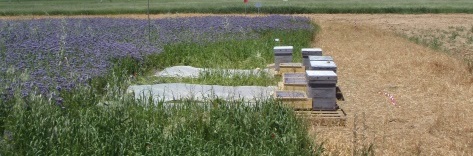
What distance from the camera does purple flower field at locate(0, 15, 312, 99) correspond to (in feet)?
26.7

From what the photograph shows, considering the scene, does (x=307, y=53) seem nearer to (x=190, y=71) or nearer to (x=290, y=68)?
(x=290, y=68)

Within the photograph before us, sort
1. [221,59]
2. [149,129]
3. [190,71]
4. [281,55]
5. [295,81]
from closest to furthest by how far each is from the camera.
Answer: [149,129], [295,81], [281,55], [190,71], [221,59]

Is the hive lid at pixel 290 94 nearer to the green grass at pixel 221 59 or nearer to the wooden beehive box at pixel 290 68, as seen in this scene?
the green grass at pixel 221 59

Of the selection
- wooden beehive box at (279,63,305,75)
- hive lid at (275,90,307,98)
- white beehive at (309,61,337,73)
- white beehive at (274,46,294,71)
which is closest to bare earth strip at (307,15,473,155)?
white beehive at (309,61,337,73)

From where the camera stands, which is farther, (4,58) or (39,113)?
(4,58)

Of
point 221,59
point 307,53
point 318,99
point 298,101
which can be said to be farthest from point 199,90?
point 221,59

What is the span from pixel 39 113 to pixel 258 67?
708 centimetres

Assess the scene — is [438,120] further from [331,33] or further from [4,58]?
[331,33]

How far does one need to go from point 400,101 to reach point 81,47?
5016 millimetres

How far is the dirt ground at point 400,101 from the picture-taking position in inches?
287

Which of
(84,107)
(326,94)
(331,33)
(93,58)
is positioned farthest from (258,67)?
(331,33)

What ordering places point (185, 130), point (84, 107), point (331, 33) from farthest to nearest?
point (331, 33) < point (84, 107) < point (185, 130)

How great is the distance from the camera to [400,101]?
32.1 feet

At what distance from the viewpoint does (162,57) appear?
13.6 metres
